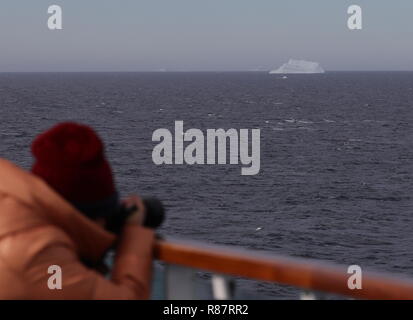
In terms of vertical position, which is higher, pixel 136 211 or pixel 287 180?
pixel 136 211

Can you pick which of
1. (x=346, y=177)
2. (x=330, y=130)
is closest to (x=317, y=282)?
(x=346, y=177)

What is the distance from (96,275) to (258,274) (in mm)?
471

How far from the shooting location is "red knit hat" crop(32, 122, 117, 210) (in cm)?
215

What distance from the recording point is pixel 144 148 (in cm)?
7494

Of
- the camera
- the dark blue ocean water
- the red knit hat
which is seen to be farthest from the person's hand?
the dark blue ocean water

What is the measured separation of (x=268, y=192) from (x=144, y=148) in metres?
24.1

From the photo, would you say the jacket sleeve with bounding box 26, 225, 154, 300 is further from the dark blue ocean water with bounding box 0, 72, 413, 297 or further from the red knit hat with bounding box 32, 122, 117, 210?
the dark blue ocean water with bounding box 0, 72, 413, 297

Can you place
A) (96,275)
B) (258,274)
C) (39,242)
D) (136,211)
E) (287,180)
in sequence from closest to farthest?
1. (39,242)
2. (96,275)
3. (258,274)
4. (136,211)
5. (287,180)

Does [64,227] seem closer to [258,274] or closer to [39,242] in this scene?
[39,242]

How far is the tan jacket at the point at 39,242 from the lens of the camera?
203 centimetres

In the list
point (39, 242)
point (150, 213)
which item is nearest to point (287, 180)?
point (150, 213)

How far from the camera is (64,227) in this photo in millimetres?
2107

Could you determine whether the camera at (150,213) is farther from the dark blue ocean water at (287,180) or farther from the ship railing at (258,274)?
the dark blue ocean water at (287,180)
